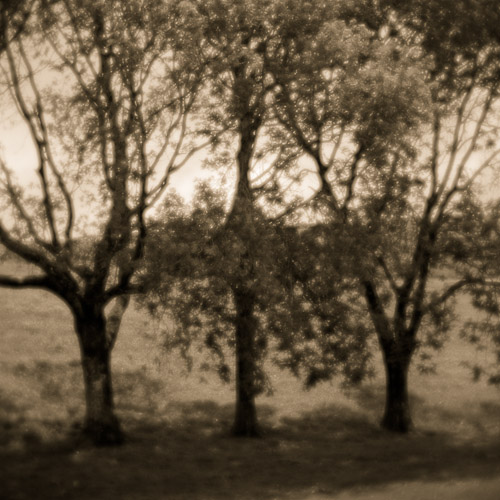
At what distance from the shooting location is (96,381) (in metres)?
20.7

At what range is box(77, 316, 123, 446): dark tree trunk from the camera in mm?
20688

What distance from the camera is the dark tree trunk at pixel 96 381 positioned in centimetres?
2069

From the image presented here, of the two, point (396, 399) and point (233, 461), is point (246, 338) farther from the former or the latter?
point (396, 399)

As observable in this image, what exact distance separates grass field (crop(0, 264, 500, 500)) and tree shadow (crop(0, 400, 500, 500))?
5cm

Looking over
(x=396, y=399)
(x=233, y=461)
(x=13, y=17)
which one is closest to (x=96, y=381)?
(x=233, y=461)

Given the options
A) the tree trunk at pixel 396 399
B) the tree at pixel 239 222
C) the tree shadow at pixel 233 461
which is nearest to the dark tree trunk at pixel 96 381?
the tree shadow at pixel 233 461

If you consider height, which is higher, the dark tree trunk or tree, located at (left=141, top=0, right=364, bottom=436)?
tree, located at (left=141, top=0, right=364, bottom=436)

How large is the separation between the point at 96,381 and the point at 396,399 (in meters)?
Answer: 10.5

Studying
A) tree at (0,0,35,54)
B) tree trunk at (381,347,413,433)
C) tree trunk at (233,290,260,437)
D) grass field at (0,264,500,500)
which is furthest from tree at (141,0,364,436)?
tree trunk at (381,347,413,433)

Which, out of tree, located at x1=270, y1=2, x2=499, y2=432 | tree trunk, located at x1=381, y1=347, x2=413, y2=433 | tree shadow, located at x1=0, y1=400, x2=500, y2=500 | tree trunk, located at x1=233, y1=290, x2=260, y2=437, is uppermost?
tree, located at x1=270, y1=2, x2=499, y2=432

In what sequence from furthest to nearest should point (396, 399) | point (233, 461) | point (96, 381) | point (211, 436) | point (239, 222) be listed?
point (396, 399) < point (211, 436) < point (96, 381) < point (233, 461) < point (239, 222)

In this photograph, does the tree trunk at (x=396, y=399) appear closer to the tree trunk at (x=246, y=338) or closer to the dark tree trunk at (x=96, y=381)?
the tree trunk at (x=246, y=338)

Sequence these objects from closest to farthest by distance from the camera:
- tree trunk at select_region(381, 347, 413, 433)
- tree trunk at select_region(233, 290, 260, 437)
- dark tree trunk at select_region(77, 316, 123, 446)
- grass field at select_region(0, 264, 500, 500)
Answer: grass field at select_region(0, 264, 500, 500), tree trunk at select_region(233, 290, 260, 437), dark tree trunk at select_region(77, 316, 123, 446), tree trunk at select_region(381, 347, 413, 433)

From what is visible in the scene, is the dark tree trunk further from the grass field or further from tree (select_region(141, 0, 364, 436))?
tree (select_region(141, 0, 364, 436))
